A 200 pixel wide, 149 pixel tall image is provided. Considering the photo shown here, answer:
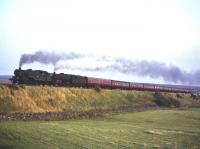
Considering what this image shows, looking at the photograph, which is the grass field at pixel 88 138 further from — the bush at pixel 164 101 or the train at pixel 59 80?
the bush at pixel 164 101

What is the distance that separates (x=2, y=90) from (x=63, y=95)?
39.5ft

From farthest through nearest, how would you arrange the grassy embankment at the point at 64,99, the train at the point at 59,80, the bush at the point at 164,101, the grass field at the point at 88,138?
1. the bush at the point at 164,101
2. the train at the point at 59,80
3. the grassy embankment at the point at 64,99
4. the grass field at the point at 88,138

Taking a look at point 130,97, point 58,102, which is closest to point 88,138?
point 58,102

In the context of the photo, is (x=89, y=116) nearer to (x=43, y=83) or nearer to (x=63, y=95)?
(x=63, y=95)

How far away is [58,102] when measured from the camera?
169 feet


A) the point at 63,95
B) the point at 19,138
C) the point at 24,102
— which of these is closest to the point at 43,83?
the point at 63,95

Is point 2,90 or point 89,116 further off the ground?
point 2,90

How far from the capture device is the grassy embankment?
144 ft

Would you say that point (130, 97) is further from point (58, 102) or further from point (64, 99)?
point (58, 102)

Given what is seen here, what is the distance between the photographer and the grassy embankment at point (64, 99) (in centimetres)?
4397

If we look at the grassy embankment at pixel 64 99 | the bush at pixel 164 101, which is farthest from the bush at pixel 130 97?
the bush at pixel 164 101

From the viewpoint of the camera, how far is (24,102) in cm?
4503

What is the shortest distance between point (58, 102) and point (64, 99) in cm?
194

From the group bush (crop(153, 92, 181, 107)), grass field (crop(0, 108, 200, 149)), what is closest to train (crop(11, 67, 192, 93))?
bush (crop(153, 92, 181, 107))
